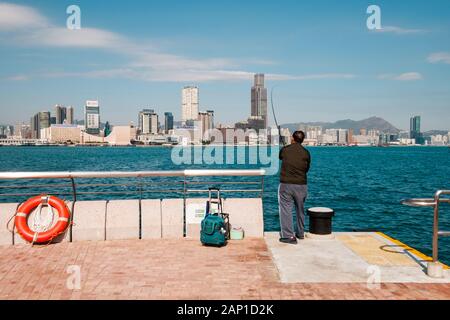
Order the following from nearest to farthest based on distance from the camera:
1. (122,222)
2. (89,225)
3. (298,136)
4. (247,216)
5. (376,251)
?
(376,251) < (298,136) < (89,225) < (122,222) < (247,216)

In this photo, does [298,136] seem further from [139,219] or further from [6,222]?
[6,222]

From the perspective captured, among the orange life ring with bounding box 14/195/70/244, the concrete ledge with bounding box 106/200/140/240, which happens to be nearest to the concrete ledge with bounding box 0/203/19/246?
the orange life ring with bounding box 14/195/70/244

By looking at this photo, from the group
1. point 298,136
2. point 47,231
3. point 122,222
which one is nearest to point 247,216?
point 298,136

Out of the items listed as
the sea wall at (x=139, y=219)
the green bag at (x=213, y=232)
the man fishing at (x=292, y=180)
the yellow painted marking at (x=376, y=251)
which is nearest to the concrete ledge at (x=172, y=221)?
the sea wall at (x=139, y=219)

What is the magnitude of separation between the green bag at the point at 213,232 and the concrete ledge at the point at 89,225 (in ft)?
7.37

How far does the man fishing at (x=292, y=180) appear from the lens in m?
8.39

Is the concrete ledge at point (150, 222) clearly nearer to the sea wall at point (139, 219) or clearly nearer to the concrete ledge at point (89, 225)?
the sea wall at point (139, 219)

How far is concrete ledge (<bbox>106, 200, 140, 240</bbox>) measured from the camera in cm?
888

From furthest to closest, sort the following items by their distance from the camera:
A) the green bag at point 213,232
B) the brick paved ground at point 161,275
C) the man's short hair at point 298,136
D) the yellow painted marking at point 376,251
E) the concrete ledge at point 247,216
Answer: the concrete ledge at point 247,216
the man's short hair at point 298,136
the green bag at point 213,232
the yellow painted marking at point 376,251
the brick paved ground at point 161,275

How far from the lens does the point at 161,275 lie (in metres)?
6.59

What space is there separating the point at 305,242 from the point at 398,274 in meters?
2.31

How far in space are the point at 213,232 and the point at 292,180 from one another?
1933 millimetres

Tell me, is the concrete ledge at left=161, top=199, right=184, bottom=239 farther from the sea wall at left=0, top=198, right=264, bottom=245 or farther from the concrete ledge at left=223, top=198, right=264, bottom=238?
the concrete ledge at left=223, top=198, right=264, bottom=238
